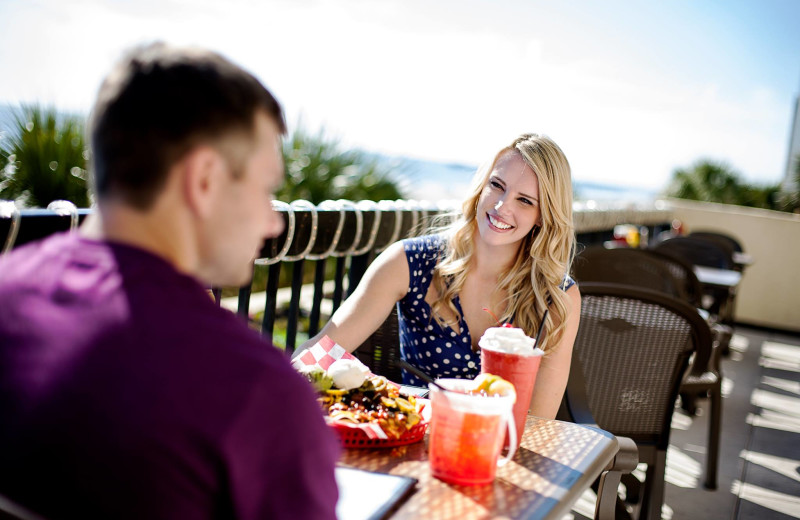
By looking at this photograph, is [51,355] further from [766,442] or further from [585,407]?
[766,442]

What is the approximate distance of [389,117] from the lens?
4619cm

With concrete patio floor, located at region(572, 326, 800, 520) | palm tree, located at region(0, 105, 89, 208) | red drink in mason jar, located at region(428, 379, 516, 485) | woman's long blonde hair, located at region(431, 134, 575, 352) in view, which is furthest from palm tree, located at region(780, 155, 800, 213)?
red drink in mason jar, located at region(428, 379, 516, 485)

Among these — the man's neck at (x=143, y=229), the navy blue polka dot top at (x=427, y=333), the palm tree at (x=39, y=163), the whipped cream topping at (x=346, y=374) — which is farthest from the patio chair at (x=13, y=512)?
the palm tree at (x=39, y=163)

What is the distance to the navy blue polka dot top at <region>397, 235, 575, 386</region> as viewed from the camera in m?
2.11

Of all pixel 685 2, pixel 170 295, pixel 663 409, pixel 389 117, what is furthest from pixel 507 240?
pixel 389 117

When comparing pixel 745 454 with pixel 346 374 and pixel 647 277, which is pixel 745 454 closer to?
pixel 647 277

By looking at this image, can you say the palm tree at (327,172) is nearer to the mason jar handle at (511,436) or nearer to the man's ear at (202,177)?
the mason jar handle at (511,436)

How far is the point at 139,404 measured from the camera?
23.7 inches

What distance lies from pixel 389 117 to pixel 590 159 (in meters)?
14.4

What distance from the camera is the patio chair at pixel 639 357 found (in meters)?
2.43

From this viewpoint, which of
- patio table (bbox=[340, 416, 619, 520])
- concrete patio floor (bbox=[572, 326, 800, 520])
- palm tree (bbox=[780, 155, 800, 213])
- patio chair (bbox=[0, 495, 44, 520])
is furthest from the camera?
palm tree (bbox=[780, 155, 800, 213])

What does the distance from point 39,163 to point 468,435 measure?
14.7ft

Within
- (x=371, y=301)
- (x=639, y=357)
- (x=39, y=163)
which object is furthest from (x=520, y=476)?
(x=39, y=163)

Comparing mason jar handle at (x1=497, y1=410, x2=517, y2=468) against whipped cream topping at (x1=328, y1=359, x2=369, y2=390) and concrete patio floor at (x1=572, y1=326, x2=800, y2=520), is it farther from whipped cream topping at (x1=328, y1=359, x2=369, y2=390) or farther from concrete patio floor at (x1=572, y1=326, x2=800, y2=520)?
concrete patio floor at (x1=572, y1=326, x2=800, y2=520)
